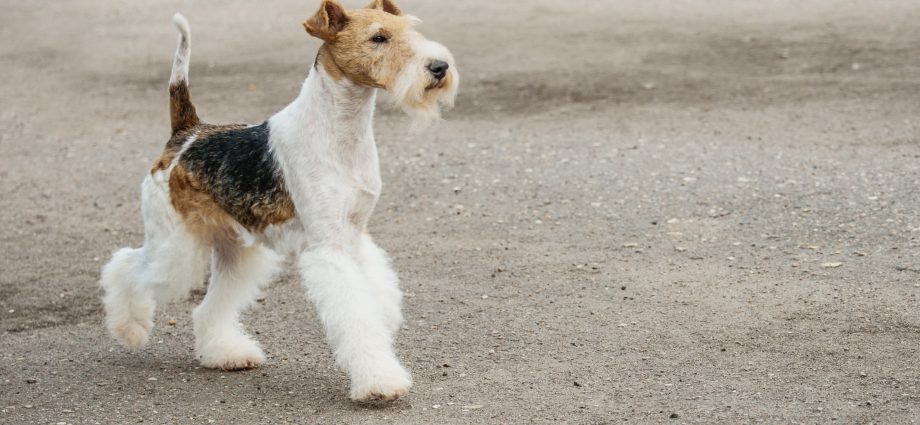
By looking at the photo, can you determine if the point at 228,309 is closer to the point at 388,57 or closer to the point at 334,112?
the point at 334,112

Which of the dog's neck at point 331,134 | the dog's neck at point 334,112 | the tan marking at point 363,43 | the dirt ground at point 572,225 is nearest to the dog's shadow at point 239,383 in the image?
the dirt ground at point 572,225

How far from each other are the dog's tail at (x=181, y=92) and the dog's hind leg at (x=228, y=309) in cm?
64

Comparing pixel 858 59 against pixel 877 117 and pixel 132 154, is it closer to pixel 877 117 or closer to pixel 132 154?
pixel 877 117

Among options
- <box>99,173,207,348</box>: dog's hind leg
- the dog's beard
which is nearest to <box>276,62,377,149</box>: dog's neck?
the dog's beard

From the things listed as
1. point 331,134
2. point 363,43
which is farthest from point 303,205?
point 363,43

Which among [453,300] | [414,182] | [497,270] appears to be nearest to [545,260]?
[497,270]

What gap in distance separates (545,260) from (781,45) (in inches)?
244

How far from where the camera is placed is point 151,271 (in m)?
5.57

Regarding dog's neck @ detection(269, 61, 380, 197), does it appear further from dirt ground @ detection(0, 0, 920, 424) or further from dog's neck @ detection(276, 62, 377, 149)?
dirt ground @ detection(0, 0, 920, 424)

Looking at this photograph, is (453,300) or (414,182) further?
(414,182)

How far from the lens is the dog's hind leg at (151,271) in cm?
549

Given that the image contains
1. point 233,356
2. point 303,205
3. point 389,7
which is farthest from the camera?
point 233,356

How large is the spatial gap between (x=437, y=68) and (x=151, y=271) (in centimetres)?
183

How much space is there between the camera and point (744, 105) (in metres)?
10.2
